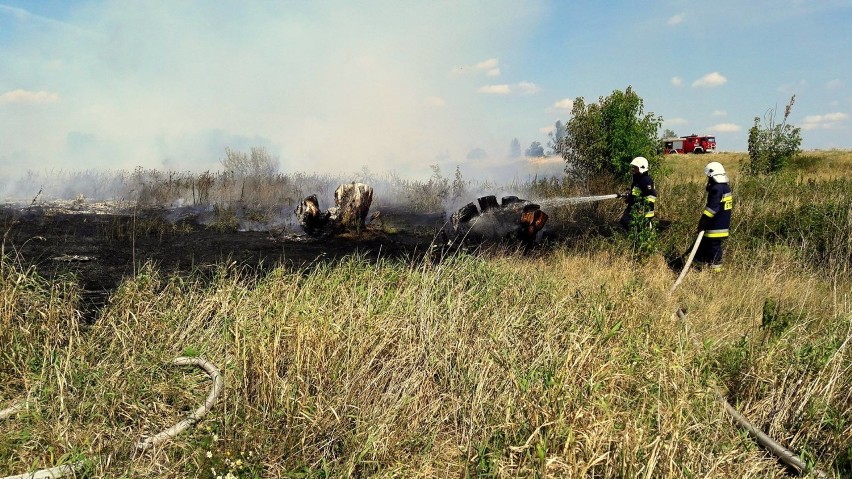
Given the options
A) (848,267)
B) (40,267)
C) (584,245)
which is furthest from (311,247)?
(848,267)

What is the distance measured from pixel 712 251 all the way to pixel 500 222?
422 centimetres

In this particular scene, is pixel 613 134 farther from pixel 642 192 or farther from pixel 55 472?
pixel 55 472

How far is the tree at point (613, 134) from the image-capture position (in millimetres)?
11664

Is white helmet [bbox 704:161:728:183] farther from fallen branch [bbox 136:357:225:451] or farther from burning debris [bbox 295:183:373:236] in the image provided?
burning debris [bbox 295:183:373:236]

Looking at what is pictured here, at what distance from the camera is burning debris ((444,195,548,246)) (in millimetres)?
10695

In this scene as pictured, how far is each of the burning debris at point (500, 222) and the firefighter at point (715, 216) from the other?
3.34 meters

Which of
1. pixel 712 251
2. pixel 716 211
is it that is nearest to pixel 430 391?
pixel 716 211

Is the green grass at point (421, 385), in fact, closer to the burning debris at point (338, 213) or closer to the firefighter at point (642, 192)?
the firefighter at point (642, 192)

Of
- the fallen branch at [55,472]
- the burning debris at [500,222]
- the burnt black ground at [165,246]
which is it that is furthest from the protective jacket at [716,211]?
the fallen branch at [55,472]

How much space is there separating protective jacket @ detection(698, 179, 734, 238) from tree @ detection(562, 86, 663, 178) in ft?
13.2

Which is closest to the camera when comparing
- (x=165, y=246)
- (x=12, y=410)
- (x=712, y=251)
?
(x=12, y=410)

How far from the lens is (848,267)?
7543 millimetres

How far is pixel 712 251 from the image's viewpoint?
26.0 ft

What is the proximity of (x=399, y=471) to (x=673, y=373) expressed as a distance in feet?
7.08
